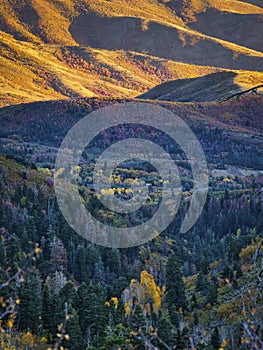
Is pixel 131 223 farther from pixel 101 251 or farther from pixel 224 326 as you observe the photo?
pixel 224 326

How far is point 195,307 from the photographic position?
61.0m

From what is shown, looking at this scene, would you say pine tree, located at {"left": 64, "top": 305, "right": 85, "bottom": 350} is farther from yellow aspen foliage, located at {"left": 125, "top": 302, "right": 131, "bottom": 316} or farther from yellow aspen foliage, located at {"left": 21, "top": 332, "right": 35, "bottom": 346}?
yellow aspen foliage, located at {"left": 125, "top": 302, "right": 131, "bottom": 316}

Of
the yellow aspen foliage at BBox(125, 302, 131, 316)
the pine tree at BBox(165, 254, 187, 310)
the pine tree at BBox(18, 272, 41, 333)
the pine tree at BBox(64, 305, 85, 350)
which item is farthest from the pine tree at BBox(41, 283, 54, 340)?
the pine tree at BBox(165, 254, 187, 310)

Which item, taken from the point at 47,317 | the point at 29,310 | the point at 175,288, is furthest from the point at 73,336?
the point at 175,288

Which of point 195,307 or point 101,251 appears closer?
point 195,307

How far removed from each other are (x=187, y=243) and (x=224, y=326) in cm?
6177

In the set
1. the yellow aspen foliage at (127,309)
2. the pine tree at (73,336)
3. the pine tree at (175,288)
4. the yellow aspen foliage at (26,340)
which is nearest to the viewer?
the yellow aspen foliage at (26,340)

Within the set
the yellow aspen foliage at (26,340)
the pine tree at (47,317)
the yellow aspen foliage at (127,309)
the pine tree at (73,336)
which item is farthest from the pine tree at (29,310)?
the yellow aspen foliage at (127,309)

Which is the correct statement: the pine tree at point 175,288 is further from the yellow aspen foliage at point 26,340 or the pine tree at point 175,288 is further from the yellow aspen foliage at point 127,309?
the yellow aspen foliage at point 26,340

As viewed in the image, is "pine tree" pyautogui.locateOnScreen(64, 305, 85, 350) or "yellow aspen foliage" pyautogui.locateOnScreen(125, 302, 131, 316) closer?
"pine tree" pyautogui.locateOnScreen(64, 305, 85, 350)

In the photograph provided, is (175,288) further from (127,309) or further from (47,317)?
(47,317)

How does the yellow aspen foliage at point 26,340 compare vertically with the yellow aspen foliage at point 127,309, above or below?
above

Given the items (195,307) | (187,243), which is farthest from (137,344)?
(187,243)

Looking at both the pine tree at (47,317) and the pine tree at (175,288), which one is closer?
the pine tree at (47,317)
